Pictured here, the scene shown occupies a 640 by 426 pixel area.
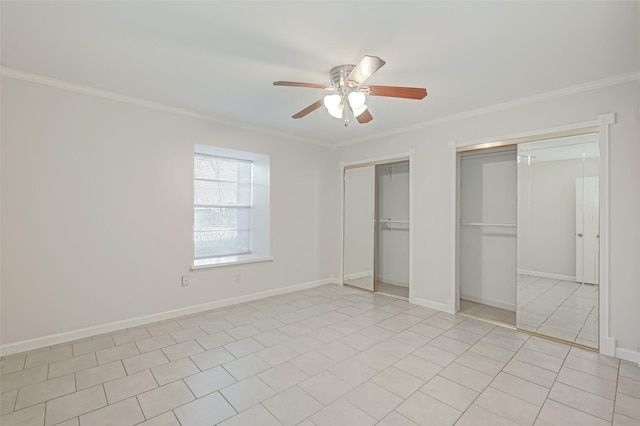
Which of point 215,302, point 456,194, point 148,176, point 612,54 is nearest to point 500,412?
point 456,194

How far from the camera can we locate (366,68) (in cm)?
201

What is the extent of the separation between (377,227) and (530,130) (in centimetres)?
267

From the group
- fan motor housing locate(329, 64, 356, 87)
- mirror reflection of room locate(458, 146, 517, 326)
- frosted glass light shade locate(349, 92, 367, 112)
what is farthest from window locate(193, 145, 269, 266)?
mirror reflection of room locate(458, 146, 517, 326)

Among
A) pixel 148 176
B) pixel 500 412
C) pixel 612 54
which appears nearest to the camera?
pixel 500 412

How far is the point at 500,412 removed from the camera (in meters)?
2.00

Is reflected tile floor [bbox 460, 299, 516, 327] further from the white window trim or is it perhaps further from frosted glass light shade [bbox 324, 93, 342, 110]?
frosted glass light shade [bbox 324, 93, 342, 110]

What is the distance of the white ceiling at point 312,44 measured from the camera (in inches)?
74.7

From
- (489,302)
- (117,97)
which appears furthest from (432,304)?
(117,97)

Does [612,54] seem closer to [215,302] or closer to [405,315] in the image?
[405,315]

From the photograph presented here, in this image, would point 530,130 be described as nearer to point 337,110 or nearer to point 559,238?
point 559,238

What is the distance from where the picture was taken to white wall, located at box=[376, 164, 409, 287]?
5.32 m

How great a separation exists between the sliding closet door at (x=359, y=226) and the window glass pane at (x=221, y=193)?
179 cm

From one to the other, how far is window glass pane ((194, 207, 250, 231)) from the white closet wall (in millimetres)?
3521

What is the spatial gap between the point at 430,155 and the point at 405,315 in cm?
220
